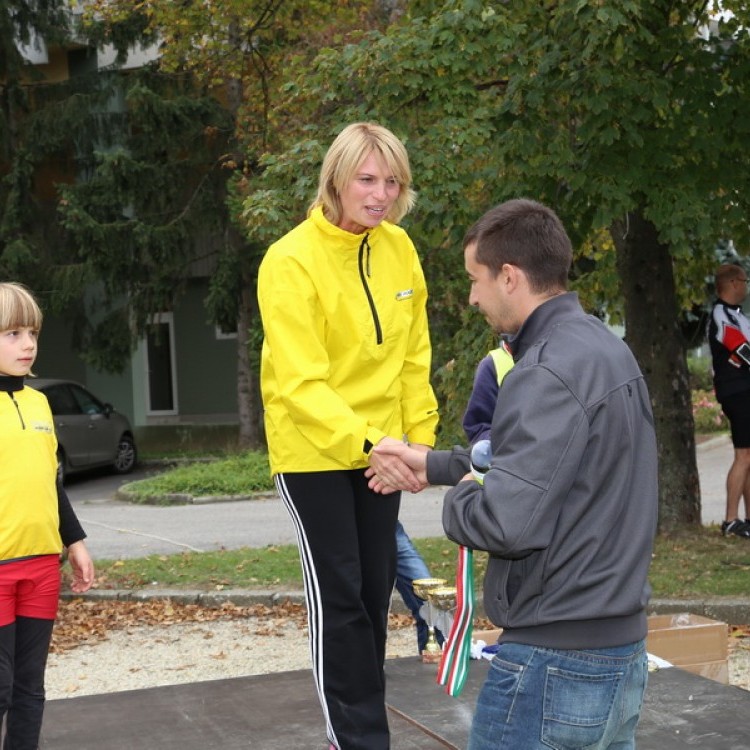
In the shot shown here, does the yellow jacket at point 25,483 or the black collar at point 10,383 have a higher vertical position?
the black collar at point 10,383

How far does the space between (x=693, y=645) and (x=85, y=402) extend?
15386 millimetres

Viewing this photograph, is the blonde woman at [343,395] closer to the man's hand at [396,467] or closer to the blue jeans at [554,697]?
the man's hand at [396,467]

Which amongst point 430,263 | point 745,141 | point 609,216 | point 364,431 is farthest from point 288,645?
point 430,263

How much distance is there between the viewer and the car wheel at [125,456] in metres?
20.7

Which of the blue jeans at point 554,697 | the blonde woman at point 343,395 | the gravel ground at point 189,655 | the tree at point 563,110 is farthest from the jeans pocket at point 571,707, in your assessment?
the tree at point 563,110

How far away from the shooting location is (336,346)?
12.6 feet

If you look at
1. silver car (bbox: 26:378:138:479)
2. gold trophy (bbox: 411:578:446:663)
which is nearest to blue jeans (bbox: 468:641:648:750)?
gold trophy (bbox: 411:578:446:663)

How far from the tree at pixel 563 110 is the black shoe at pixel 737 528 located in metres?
2.16

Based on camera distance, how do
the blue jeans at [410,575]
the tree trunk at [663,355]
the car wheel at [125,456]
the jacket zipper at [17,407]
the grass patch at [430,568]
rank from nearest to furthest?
1. the jacket zipper at [17,407]
2. the blue jeans at [410,575]
3. the grass patch at [430,568]
4. the tree trunk at [663,355]
5. the car wheel at [125,456]

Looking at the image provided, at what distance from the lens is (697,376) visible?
85.4 ft

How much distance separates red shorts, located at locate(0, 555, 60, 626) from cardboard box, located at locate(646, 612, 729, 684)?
274cm

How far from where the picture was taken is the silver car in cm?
1881

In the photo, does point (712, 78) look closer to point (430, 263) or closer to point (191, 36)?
point (430, 263)

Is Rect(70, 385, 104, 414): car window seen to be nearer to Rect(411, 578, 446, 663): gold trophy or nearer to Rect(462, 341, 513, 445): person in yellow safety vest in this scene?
Rect(411, 578, 446, 663): gold trophy
